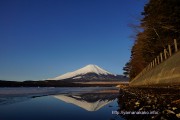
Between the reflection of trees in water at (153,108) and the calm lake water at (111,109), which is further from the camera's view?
the calm lake water at (111,109)

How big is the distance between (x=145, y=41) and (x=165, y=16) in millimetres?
11911

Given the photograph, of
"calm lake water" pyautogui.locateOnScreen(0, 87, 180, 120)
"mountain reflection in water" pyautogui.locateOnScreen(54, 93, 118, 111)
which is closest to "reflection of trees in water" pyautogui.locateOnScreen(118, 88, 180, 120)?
"calm lake water" pyautogui.locateOnScreen(0, 87, 180, 120)

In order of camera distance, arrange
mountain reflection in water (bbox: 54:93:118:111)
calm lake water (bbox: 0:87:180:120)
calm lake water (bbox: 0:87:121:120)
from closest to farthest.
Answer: calm lake water (bbox: 0:87:180:120) → calm lake water (bbox: 0:87:121:120) → mountain reflection in water (bbox: 54:93:118:111)

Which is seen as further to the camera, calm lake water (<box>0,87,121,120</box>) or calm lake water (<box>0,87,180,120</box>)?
calm lake water (<box>0,87,121,120</box>)

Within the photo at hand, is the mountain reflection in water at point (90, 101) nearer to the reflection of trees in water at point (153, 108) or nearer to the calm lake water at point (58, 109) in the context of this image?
the calm lake water at point (58, 109)

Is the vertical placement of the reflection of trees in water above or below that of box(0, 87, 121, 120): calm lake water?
above

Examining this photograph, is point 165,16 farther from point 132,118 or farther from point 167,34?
point 132,118

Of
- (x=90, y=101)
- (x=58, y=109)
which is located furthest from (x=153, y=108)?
(x=90, y=101)

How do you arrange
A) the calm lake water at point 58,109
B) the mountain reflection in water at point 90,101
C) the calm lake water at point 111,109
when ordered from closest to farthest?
the calm lake water at point 111,109, the calm lake water at point 58,109, the mountain reflection in water at point 90,101

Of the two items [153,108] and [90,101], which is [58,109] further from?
[90,101]

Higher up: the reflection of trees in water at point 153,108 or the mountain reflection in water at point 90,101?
the reflection of trees in water at point 153,108

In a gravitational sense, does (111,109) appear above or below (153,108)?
below

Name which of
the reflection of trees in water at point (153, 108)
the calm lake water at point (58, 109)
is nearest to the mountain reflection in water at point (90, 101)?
the calm lake water at point (58, 109)

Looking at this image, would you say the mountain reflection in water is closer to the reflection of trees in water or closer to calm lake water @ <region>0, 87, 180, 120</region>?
calm lake water @ <region>0, 87, 180, 120</region>
